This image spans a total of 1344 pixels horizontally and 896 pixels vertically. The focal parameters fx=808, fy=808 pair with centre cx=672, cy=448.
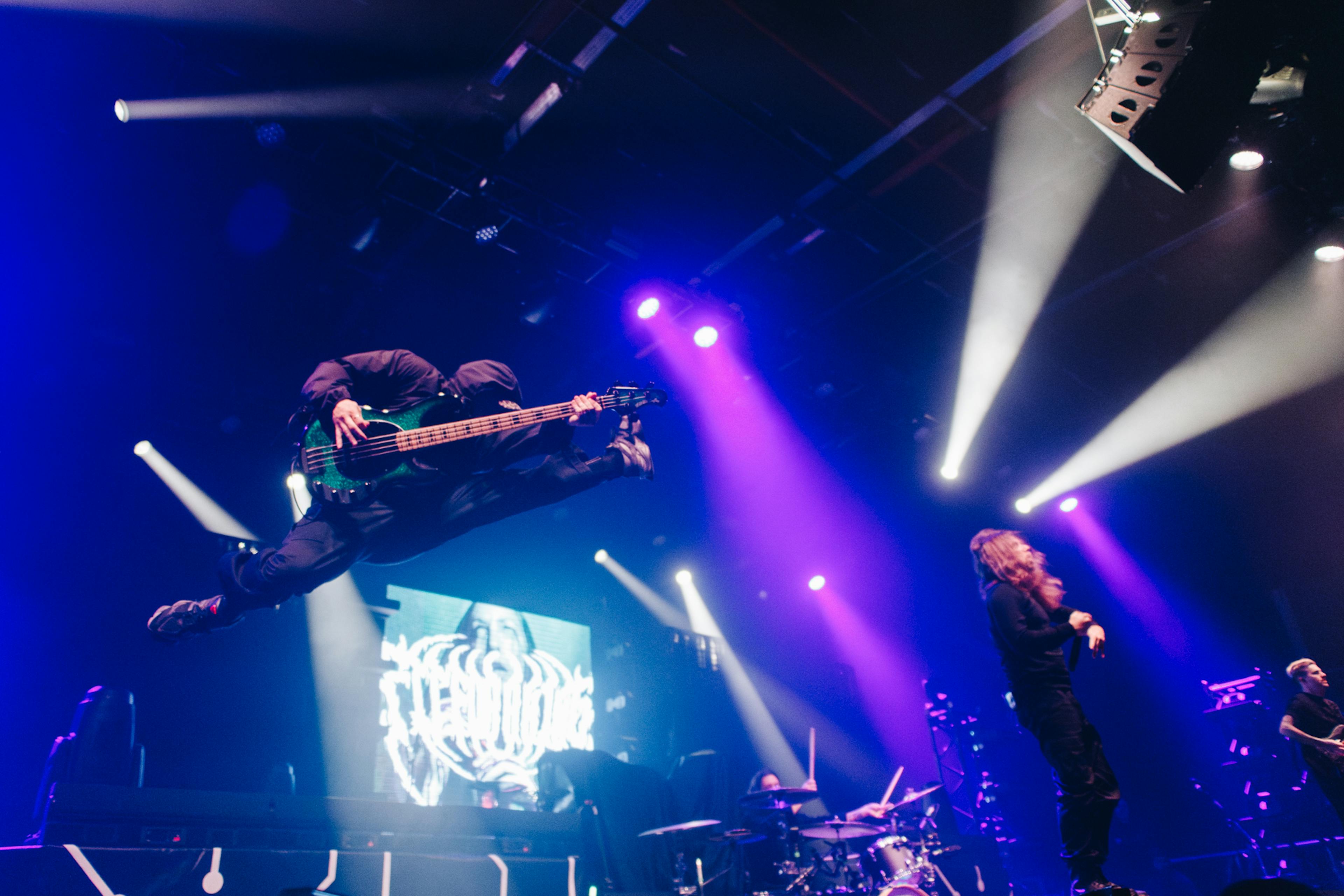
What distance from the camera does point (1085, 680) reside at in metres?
10.9

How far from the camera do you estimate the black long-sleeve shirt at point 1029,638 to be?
408 centimetres

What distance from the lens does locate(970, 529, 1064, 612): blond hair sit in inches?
172

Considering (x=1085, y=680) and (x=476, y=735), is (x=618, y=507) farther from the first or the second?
(x=1085, y=680)

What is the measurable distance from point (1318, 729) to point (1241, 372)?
4529mm

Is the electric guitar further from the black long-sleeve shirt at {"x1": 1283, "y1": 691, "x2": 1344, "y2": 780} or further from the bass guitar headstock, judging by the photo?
the black long-sleeve shirt at {"x1": 1283, "y1": 691, "x2": 1344, "y2": 780}

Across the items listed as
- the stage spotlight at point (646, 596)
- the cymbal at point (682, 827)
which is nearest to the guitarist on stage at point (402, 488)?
the cymbal at point (682, 827)

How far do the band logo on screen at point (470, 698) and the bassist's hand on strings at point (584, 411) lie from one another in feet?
16.1

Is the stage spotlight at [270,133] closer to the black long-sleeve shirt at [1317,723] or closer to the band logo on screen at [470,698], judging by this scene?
the band logo on screen at [470,698]

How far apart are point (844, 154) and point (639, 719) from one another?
22.6 ft

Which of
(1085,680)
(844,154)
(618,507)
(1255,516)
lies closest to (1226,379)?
(1255,516)

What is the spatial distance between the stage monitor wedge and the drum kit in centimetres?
549

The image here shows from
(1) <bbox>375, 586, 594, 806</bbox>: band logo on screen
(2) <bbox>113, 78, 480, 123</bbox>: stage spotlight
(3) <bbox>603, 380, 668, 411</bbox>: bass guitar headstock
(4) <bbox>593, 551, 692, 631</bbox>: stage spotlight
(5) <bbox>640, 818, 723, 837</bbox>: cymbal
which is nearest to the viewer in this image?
(3) <bbox>603, 380, 668, 411</bbox>: bass guitar headstock

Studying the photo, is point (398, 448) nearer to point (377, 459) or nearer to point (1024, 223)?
point (377, 459)

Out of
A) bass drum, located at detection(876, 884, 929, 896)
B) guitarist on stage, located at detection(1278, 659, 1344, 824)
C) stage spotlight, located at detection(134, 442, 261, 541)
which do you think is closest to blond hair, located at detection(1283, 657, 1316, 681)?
guitarist on stage, located at detection(1278, 659, 1344, 824)
